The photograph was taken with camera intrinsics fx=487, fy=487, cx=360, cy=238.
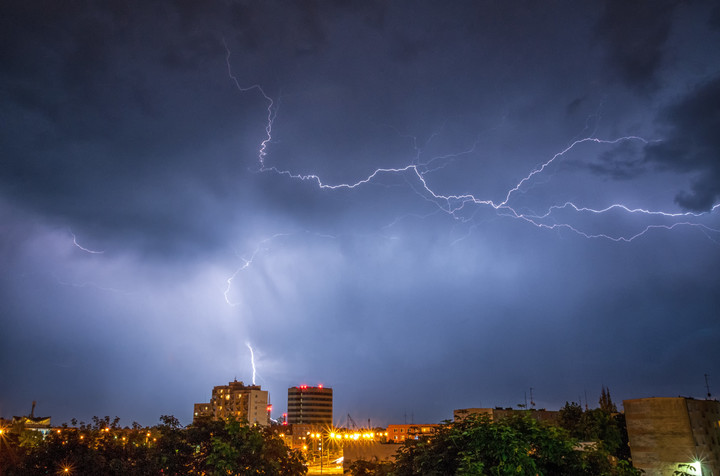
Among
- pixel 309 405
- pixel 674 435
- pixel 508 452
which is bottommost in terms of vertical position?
pixel 674 435

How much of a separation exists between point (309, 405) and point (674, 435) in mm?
117363

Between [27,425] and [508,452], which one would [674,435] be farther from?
[27,425]

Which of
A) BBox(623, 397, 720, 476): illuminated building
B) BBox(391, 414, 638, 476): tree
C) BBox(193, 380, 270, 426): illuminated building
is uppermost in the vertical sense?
BBox(193, 380, 270, 426): illuminated building

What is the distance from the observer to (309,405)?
14112cm

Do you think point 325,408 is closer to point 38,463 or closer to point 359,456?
point 359,456

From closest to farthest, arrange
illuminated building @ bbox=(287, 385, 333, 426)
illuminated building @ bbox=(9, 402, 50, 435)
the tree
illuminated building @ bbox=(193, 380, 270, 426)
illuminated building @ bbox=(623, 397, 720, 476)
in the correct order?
the tree, illuminated building @ bbox=(9, 402, 50, 435), illuminated building @ bbox=(623, 397, 720, 476), illuminated building @ bbox=(193, 380, 270, 426), illuminated building @ bbox=(287, 385, 333, 426)

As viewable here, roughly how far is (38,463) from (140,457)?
3.46 metres

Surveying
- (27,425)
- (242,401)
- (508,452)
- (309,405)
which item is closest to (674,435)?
(508,452)

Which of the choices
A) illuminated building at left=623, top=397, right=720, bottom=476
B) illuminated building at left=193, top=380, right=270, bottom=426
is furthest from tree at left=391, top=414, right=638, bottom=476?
illuminated building at left=193, top=380, right=270, bottom=426

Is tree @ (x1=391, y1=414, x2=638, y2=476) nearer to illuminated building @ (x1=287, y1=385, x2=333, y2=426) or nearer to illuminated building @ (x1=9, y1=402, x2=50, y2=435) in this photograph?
illuminated building @ (x1=9, y1=402, x2=50, y2=435)

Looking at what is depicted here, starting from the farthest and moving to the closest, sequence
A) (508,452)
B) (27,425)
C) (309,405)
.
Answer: (309,405), (27,425), (508,452)

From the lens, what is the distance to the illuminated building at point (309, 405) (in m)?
141

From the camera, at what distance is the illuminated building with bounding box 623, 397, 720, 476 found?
3459 centimetres

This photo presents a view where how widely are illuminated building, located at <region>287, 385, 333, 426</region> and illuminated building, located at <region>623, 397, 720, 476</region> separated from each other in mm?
113267
